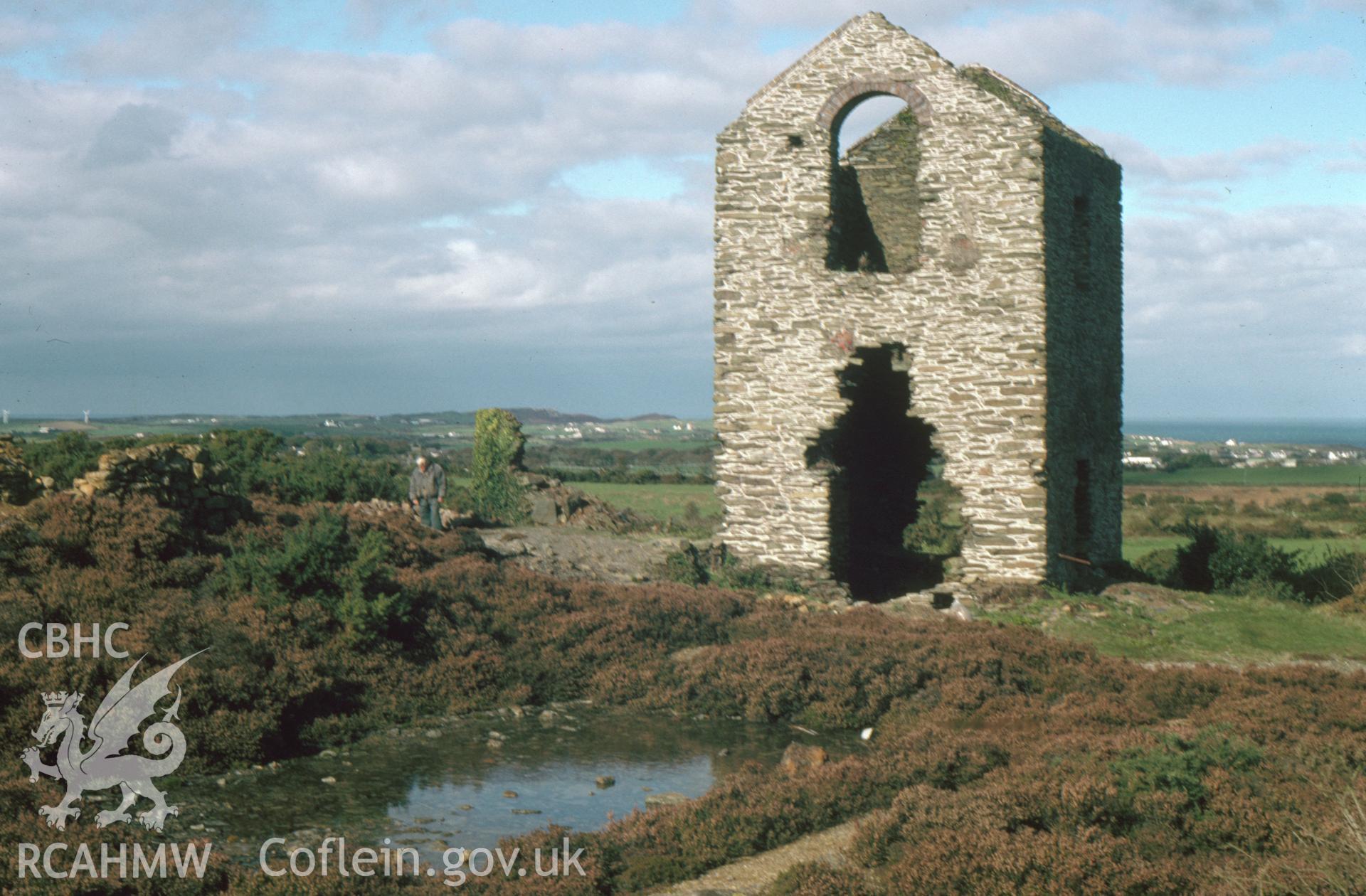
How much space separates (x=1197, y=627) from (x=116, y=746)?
12.3m

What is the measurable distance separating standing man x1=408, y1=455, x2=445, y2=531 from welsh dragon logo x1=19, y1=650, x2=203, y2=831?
906 centimetres

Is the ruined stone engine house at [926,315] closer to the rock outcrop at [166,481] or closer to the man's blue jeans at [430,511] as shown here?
the man's blue jeans at [430,511]

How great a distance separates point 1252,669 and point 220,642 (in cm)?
1014

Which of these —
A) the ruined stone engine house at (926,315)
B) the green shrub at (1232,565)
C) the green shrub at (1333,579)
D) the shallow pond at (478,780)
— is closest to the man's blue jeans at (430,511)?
the ruined stone engine house at (926,315)

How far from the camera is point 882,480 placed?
847 inches

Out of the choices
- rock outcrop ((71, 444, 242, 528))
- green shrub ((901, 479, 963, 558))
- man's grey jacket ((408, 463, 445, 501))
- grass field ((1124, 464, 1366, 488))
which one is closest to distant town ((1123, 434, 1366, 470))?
grass field ((1124, 464, 1366, 488))

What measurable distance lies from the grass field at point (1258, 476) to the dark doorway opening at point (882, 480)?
3519cm

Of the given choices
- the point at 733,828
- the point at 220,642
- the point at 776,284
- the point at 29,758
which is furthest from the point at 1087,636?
the point at 29,758

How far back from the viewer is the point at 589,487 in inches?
1421

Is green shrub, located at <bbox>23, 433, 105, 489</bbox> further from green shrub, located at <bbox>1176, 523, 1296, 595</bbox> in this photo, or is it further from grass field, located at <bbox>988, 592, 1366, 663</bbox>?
green shrub, located at <bbox>1176, 523, 1296, 595</bbox>

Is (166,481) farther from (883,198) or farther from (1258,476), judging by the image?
(1258,476)

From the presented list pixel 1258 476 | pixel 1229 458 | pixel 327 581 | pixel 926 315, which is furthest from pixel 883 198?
pixel 1229 458

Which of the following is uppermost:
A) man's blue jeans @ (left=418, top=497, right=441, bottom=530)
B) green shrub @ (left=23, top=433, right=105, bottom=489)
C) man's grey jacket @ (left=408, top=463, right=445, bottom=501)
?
green shrub @ (left=23, top=433, right=105, bottom=489)

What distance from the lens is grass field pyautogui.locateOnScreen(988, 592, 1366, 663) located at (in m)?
14.0
